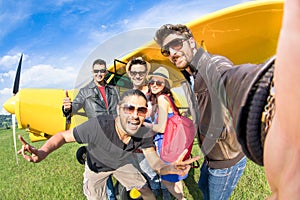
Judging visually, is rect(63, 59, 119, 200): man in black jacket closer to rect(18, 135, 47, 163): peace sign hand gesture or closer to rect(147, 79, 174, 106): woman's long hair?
rect(147, 79, 174, 106): woman's long hair

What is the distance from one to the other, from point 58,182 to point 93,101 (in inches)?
73.5

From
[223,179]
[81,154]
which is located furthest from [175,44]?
[81,154]

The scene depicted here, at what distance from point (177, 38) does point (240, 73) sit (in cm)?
88

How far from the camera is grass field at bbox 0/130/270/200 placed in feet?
9.82

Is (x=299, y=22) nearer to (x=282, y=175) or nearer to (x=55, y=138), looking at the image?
(x=282, y=175)

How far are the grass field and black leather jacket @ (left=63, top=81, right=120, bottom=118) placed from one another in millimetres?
963

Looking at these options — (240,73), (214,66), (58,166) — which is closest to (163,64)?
(214,66)

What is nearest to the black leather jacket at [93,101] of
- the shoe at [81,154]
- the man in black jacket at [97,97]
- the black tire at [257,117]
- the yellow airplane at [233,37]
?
the man in black jacket at [97,97]

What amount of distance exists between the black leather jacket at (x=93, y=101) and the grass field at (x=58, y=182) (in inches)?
37.9

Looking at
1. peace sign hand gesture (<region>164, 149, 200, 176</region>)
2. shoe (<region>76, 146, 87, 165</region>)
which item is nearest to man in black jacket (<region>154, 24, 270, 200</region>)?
peace sign hand gesture (<region>164, 149, 200, 176</region>)

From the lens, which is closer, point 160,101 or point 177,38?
point 177,38

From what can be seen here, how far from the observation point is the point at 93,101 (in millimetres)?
2658

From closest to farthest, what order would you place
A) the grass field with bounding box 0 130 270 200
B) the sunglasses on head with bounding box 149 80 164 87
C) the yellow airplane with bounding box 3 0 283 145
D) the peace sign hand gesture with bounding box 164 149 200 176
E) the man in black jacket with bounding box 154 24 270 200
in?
the man in black jacket with bounding box 154 24 270 200 < the peace sign hand gesture with bounding box 164 149 200 176 < the sunglasses on head with bounding box 149 80 164 87 < the yellow airplane with bounding box 3 0 283 145 < the grass field with bounding box 0 130 270 200

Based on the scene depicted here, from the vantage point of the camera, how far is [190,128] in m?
1.37
